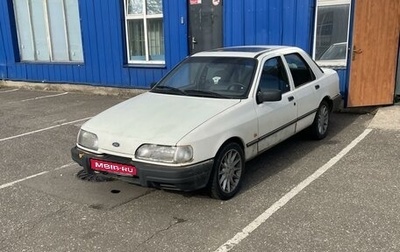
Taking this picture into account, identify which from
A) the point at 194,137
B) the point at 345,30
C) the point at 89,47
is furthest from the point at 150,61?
the point at 194,137

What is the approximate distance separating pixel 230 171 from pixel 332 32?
5084mm

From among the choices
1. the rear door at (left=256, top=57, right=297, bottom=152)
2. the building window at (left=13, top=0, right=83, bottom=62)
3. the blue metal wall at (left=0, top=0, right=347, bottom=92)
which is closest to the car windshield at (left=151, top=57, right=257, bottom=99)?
the rear door at (left=256, top=57, right=297, bottom=152)

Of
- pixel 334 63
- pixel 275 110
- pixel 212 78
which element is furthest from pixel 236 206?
pixel 334 63

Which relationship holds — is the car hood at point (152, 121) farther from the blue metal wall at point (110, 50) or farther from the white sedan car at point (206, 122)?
the blue metal wall at point (110, 50)

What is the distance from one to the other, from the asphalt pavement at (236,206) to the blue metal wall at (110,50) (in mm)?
4548

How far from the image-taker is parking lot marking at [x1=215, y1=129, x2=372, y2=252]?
3.46m

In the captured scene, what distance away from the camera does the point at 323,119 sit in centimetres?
632

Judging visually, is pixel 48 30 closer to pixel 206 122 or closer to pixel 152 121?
pixel 152 121

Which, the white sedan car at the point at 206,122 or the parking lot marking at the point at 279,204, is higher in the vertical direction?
the white sedan car at the point at 206,122

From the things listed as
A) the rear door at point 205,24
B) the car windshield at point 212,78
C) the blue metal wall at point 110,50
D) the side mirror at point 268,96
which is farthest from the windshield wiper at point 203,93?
the blue metal wall at point 110,50

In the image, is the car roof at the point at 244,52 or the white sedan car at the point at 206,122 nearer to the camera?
the white sedan car at the point at 206,122

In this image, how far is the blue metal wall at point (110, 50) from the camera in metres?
9.95

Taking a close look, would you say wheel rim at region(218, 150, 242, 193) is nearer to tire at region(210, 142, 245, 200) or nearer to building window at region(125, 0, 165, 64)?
tire at region(210, 142, 245, 200)

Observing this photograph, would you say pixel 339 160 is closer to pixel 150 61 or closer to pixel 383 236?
pixel 383 236
